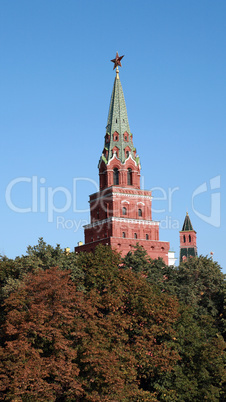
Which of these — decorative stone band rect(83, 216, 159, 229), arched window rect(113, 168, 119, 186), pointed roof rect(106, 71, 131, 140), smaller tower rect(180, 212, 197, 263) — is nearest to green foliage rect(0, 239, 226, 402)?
decorative stone band rect(83, 216, 159, 229)

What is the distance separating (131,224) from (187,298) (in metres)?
18.3

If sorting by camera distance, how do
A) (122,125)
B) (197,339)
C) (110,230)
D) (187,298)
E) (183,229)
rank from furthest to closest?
1. (183,229)
2. (122,125)
3. (110,230)
4. (187,298)
5. (197,339)

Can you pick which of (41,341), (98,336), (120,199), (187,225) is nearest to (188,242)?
(187,225)

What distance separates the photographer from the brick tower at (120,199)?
73.9 metres

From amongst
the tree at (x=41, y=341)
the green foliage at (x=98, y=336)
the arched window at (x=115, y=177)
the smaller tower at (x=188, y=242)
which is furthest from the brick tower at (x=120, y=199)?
the smaller tower at (x=188, y=242)

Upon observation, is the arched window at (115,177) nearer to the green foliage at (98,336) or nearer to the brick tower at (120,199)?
the brick tower at (120,199)

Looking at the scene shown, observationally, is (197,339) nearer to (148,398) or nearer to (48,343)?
(148,398)

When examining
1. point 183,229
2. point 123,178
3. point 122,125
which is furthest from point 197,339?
point 183,229

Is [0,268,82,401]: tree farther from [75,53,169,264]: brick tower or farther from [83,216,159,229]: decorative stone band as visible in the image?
[83,216,159,229]: decorative stone band

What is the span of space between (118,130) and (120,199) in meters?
8.73

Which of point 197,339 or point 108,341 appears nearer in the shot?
point 108,341

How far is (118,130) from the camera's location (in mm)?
78625

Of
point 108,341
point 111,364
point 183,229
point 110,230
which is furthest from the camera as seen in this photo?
point 183,229

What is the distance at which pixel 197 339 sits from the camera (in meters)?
51.6
